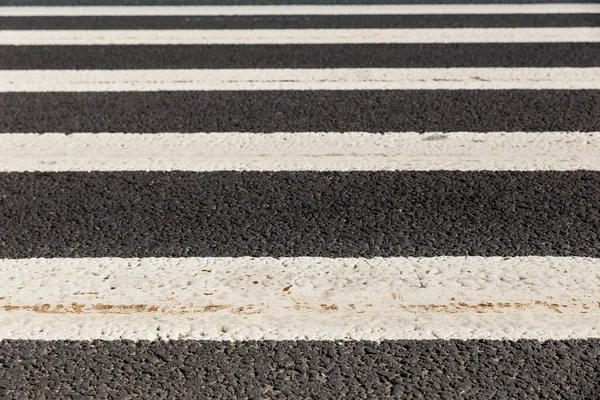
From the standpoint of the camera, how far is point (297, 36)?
6.90m

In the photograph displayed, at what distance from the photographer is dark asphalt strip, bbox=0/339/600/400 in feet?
8.30

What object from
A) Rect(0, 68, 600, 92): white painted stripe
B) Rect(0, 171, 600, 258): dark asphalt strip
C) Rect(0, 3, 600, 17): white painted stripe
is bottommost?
Rect(0, 3, 600, 17): white painted stripe

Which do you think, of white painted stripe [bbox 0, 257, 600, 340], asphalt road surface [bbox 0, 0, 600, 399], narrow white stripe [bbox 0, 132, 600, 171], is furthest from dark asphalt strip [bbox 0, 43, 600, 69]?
white painted stripe [bbox 0, 257, 600, 340]

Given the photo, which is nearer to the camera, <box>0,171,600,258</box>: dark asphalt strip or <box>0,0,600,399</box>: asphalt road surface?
<box>0,0,600,399</box>: asphalt road surface

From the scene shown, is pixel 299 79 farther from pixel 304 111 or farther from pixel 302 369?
pixel 302 369

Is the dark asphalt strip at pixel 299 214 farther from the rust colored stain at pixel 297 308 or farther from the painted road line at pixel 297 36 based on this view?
the painted road line at pixel 297 36

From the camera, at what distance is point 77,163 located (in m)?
4.33

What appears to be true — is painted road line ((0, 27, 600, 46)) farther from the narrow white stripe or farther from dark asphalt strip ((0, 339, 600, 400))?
dark asphalt strip ((0, 339, 600, 400))

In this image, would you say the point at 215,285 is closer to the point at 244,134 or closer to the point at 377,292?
the point at 377,292

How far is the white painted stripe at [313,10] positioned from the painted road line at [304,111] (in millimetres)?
2621

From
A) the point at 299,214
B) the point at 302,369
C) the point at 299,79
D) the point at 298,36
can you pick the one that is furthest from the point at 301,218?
the point at 298,36

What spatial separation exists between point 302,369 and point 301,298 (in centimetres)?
43

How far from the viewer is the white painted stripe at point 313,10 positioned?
7.86 metres

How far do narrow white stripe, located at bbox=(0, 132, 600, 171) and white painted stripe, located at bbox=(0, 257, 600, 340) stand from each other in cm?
99
